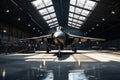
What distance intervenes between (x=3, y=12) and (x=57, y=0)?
11.5 metres

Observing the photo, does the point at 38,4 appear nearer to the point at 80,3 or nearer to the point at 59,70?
the point at 80,3

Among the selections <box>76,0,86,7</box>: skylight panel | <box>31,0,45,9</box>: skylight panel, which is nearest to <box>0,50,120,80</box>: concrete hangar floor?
<box>31,0,45,9</box>: skylight panel

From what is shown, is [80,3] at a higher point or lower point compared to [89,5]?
higher

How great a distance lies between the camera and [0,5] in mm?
33438

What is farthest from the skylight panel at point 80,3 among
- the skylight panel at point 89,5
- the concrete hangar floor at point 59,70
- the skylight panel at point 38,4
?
the concrete hangar floor at point 59,70

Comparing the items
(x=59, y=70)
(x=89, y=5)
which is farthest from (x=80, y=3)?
(x=59, y=70)

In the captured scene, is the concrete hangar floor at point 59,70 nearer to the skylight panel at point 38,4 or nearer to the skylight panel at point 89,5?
Answer: the skylight panel at point 38,4

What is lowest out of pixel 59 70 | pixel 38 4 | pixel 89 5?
pixel 59 70

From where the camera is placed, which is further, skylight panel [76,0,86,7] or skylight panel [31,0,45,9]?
skylight panel [76,0,86,7]

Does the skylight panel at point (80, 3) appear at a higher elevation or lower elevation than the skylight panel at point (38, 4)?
higher

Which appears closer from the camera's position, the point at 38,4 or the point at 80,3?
the point at 38,4

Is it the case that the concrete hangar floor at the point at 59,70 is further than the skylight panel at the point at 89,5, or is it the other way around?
the skylight panel at the point at 89,5

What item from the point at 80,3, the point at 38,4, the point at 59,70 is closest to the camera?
the point at 59,70

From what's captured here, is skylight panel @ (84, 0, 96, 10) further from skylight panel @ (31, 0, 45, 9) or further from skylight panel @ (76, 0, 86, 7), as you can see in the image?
skylight panel @ (31, 0, 45, 9)
